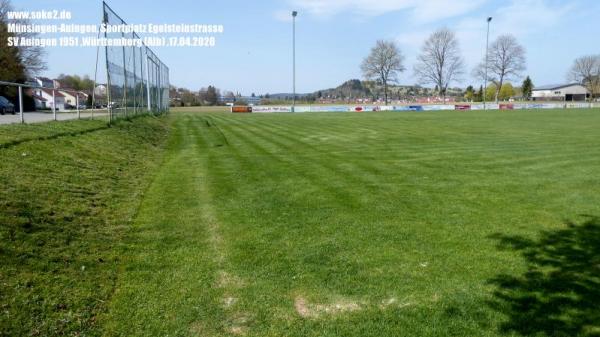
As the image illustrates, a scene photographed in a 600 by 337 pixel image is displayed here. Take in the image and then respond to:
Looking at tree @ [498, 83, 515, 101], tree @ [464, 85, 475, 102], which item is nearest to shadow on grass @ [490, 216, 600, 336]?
tree @ [464, 85, 475, 102]

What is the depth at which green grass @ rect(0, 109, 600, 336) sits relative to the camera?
3600 millimetres

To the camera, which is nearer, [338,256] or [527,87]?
[338,256]

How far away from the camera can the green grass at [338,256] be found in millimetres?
3600

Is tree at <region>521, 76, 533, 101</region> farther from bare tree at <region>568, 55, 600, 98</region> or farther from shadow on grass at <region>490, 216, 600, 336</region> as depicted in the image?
shadow on grass at <region>490, 216, 600, 336</region>

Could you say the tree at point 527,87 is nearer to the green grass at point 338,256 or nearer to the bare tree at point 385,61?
the bare tree at point 385,61

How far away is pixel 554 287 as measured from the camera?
413 centimetres

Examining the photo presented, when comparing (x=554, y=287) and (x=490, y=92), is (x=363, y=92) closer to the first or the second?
(x=490, y=92)

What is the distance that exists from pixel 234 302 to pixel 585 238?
4507mm

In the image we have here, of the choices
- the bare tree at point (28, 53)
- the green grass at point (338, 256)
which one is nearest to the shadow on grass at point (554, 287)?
the green grass at point (338, 256)

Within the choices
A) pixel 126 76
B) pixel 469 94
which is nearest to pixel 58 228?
pixel 126 76

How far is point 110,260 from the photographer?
475cm

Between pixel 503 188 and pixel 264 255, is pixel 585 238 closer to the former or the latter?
pixel 503 188

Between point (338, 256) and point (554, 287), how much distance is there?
218cm

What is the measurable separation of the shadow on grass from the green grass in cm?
2
